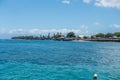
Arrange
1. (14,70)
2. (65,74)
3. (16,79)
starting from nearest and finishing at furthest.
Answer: (16,79)
(65,74)
(14,70)

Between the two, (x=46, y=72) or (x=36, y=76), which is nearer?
(x=36, y=76)

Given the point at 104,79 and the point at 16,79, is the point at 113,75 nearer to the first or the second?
the point at 104,79

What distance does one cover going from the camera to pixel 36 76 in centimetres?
3356

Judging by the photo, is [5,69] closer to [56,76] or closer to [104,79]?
[56,76]

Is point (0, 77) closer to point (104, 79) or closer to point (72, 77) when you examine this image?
point (72, 77)

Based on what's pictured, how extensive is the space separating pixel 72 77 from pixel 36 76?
14.3 feet

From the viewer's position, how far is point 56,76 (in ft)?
110

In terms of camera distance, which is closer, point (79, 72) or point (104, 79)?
point (104, 79)

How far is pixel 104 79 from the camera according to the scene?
1281 inches

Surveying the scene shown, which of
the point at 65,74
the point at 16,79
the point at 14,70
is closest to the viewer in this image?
the point at 16,79

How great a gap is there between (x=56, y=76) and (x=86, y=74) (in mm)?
4138

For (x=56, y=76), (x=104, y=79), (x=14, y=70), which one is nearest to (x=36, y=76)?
(x=56, y=76)

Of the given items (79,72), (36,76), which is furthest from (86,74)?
(36,76)

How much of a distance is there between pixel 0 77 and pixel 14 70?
5.13 meters
